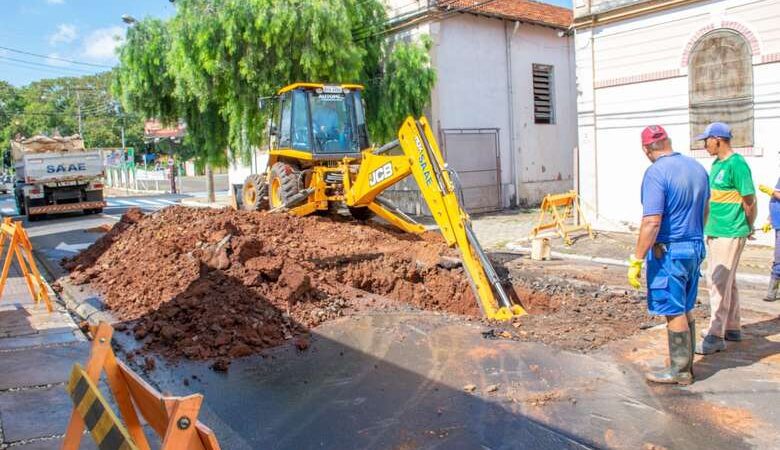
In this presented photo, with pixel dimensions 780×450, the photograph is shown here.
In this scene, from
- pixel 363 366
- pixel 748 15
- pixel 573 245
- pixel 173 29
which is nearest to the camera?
pixel 363 366

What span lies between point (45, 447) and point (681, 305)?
4.52 metres

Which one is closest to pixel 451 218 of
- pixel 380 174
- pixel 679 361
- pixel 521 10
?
pixel 380 174

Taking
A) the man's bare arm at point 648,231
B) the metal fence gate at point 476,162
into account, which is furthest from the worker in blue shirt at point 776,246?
the metal fence gate at point 476,162

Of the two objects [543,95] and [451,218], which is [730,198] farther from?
[543,95]

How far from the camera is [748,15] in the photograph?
1136cm

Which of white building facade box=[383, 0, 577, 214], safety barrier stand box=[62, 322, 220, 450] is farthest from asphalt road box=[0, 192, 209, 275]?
safety barrier stand box=[62, 322, 220, 450]

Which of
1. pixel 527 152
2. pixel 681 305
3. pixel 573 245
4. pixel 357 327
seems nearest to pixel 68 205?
pixel 527 152

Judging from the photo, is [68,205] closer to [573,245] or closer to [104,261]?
[104,261]

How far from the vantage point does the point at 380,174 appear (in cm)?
962

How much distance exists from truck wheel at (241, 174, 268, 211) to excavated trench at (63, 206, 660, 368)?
A: 2.18 m

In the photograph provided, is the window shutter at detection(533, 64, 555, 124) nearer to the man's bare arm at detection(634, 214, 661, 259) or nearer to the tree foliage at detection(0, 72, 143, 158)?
the man's bare arm at detection(634, 214, 661, 259)

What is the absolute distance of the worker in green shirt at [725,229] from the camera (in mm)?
5629

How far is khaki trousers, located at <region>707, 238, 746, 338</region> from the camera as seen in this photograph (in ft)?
18.5

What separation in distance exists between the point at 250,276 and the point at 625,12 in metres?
9.63
